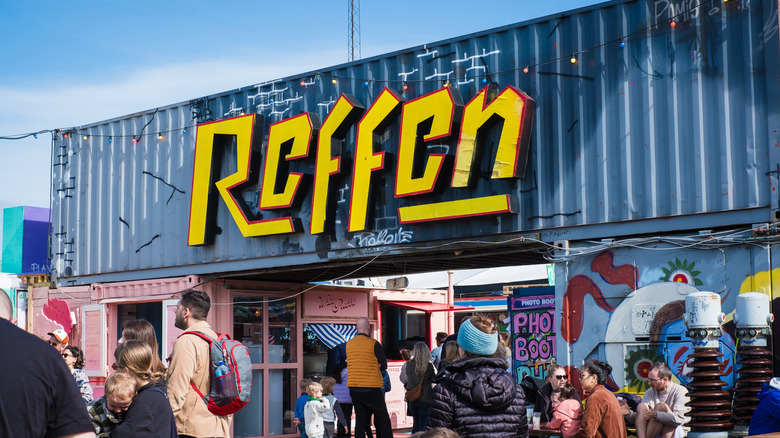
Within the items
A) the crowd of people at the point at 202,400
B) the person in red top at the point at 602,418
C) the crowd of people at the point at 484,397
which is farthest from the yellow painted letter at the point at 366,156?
the person in red top at the point at 602,418

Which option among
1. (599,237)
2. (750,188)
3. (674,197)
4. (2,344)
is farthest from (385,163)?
(2,344)

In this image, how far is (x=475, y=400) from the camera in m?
5.57

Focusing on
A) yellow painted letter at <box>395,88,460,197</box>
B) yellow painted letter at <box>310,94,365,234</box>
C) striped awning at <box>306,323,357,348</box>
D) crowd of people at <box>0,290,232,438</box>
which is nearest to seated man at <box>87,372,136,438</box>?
crowd of people at <box>0,290,232,438</box>

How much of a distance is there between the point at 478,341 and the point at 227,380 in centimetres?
197

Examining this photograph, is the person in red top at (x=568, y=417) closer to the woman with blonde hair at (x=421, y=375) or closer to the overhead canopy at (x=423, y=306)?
the woman with blonde hair at (x=421, y=375)

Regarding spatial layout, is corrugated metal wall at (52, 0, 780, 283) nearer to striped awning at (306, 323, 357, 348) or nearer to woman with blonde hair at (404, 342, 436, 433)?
woman with blonde hair at (404, 342, 436, 433)

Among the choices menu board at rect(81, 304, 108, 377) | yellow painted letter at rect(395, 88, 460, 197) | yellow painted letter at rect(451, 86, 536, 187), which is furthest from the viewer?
menu board at rect(81, 304, 108, 377)

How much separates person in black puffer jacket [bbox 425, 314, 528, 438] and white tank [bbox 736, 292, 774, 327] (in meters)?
3.56

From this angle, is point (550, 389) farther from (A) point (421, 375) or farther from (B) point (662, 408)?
(A) point (421, 375)

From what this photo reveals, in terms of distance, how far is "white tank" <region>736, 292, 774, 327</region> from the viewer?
8.38 meters

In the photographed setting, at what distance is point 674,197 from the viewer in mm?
10055

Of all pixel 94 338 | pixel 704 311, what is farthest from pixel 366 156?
pixel 94 338

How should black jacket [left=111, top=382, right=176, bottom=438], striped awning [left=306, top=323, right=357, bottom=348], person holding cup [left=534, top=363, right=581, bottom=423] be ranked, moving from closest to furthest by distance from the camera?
black jacket [left=111, top=382, right=176, bottom=438]
person holding cup [left=534, top=363, right=581, bottom=423]
striped awning [left=306, top=323, right=357, bottom=348]

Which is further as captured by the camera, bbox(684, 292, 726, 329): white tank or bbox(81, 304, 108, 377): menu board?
bbox(81, 304, 108, 377): menu board
